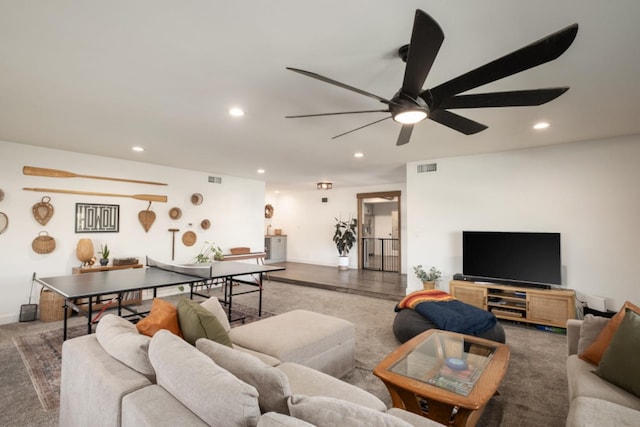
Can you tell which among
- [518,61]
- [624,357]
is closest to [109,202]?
[518,61]

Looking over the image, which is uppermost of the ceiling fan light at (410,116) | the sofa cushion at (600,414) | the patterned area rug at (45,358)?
the ceiling fan light at (410,116)

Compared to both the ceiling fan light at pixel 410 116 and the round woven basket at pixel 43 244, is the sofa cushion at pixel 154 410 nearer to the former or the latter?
the ceiling fan light at pixel 410 116

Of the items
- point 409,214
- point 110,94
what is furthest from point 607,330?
point 110,94

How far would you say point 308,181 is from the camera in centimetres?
807

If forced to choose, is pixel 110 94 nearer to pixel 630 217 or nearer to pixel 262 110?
pixel 262 110

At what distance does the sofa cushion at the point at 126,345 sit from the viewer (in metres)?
1.49

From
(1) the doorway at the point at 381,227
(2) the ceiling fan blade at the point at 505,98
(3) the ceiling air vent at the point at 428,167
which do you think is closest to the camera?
(2) the ceiling fan blade at the point at 505,98

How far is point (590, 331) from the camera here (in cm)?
216

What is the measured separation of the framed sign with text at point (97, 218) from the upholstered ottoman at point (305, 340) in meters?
4.02

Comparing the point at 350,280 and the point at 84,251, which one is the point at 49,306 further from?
the point at 350,280

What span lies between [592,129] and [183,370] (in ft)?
16.2

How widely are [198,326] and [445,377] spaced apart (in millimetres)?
1590

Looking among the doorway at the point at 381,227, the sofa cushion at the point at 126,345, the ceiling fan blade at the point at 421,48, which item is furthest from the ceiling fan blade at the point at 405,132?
the doorway at the point at 381,227

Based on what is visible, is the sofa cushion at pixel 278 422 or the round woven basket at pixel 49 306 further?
the round woven basket at pixel 49 306
